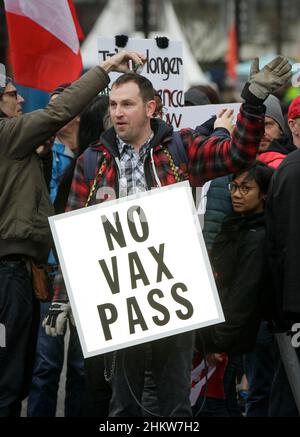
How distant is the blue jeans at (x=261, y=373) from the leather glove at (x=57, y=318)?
5.23 feet

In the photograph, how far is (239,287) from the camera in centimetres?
658

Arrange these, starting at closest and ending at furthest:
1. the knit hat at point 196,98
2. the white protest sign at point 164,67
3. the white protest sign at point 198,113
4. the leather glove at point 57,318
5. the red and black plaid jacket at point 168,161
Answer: the red and black plaid jacket at point 168,161
the leather glove at point 57,318
the white protest sign at point 198,113
the white protest sign at point 164,67
the knit hat at point 196,98

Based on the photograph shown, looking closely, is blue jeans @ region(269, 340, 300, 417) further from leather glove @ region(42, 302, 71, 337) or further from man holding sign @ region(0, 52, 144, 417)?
man holding sign @ region(0, 52, 144, 417)

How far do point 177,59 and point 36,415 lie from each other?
267 centimetres

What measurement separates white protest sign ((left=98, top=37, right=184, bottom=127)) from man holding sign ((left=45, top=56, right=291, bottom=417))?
1.90m

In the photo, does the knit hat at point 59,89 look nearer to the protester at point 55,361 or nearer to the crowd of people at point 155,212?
the protester at point 55,361

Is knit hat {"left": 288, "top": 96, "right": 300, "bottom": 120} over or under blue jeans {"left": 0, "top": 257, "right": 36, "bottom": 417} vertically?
over

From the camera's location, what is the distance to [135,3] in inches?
1977

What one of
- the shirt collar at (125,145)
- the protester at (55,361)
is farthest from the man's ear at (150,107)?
the protester at (55,361)

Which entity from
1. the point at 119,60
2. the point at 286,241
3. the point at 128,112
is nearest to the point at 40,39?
the point at 119,60

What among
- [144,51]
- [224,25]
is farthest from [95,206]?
[224,25]

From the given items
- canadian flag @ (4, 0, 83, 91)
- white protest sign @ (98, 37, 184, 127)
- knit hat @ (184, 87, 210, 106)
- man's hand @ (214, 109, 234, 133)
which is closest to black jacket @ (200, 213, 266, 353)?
man's hand @ (214, 109, 234, 133)

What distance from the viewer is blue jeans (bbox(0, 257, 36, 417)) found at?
6.32m

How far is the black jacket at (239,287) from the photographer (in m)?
6.57
